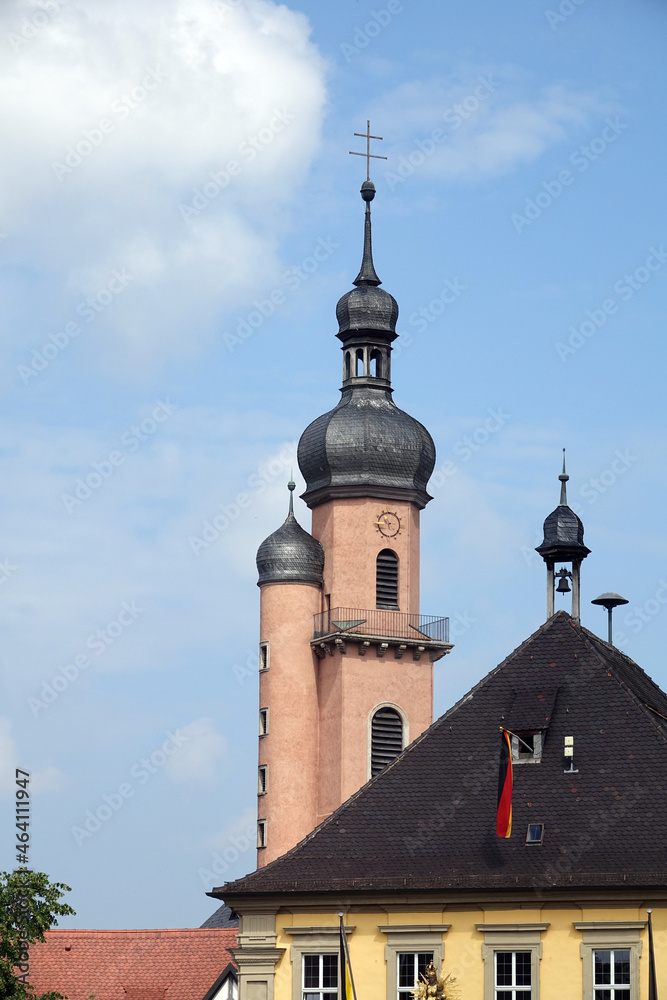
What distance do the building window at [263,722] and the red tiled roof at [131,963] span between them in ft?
26.4

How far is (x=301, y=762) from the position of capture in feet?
262

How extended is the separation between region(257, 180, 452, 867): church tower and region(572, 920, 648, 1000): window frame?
112ft

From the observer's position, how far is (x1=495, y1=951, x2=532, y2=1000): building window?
4416cm

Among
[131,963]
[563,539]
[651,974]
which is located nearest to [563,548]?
[563,539]

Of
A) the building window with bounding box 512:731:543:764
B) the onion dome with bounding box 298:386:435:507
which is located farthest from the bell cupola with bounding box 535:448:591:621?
the onion dome with bounding box 298:386:435:507

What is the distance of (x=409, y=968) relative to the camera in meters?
44.6

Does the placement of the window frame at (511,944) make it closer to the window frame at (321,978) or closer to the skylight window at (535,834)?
the skylight window at (535,834)

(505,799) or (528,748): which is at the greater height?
(528,748)

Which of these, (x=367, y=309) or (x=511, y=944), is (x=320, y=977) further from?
(x=367, y=309)

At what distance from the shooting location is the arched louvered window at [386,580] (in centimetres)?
8250

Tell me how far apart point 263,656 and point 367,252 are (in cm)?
1643

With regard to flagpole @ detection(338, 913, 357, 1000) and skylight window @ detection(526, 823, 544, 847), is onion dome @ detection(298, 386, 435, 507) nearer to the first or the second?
skylight window @ detection(526, 823, 544, 847)

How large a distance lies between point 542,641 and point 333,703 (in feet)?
104

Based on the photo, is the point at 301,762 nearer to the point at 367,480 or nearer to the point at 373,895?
the point at 367,480
